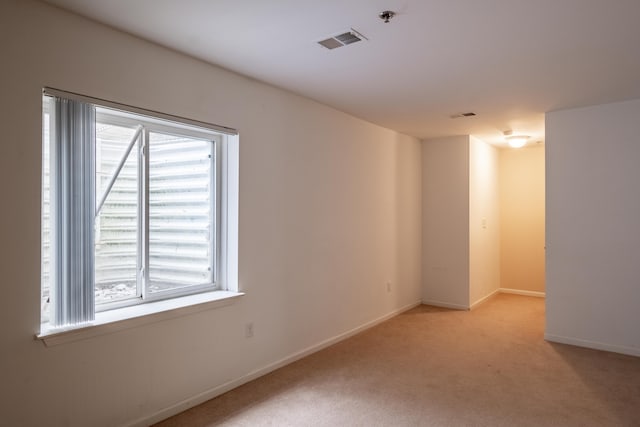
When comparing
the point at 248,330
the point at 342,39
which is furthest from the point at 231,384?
the point at 342,39

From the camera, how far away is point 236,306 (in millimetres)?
3213

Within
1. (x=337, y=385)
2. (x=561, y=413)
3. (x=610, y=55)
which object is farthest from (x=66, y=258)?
(x=610, y=55)

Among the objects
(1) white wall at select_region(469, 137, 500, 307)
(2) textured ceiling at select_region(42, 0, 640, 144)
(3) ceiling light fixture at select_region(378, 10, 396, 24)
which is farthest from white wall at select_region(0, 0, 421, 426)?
(3) ceiling light fixture at select_region(378, 10, 396, 24)

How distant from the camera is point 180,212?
10.2 ft

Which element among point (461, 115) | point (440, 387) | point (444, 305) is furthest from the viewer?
point (444, 305)

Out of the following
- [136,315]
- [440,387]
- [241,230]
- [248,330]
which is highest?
[241,230]

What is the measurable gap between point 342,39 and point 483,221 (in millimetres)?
4515

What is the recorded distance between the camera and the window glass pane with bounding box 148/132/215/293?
9.59ft

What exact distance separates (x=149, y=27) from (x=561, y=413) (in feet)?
12.1

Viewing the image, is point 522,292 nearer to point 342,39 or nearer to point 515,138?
point 515,138

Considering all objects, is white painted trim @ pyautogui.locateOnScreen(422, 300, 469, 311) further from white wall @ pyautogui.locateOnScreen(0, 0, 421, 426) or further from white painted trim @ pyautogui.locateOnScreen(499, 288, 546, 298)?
white painted trim @ pyautogui.locateOnScreen(499, 288, 546, 298)

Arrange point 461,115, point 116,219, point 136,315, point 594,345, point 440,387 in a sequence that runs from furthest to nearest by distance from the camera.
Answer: point 461,115 → point 594,345 → point 440,387 → point 116,219 → point 136,315

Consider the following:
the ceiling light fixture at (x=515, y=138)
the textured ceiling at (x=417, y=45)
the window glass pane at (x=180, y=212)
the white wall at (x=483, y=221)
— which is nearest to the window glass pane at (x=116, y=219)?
the window glass pane at (x=180, y=212)

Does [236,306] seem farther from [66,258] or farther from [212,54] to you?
[212,54]
